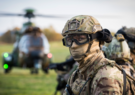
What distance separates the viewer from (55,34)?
5169cm

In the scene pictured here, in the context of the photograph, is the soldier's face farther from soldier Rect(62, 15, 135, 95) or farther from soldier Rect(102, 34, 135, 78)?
soldier Rect(102, 34, 135, 78)

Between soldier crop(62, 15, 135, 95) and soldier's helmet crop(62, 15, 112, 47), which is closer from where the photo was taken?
soldier crop(62, 15, 135, 95)

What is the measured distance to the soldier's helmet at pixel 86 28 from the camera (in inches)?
98.7

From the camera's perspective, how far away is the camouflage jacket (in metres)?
2.26

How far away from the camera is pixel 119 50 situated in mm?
3818

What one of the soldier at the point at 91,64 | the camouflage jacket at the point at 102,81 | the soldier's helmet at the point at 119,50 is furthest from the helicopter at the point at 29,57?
the camouflage jacket at the point at 102,81

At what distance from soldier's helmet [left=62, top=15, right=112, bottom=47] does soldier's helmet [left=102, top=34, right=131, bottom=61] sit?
48.5 inches

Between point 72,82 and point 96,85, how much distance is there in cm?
50

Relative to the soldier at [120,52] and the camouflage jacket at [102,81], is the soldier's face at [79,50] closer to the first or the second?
the camouflage jacket at [102,81]

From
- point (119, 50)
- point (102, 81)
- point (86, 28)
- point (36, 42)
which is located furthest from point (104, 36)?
point (36, 42)

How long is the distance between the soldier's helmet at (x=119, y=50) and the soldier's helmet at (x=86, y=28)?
4.04 feet

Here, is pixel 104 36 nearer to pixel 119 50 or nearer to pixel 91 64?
pixel 91 64

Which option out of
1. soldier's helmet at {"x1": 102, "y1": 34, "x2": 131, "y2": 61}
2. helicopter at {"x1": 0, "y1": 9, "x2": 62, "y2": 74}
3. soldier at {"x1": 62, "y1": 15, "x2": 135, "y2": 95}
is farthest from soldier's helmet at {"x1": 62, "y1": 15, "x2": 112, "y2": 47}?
helicopter at {"x1": 0, "y1": 9, "x2": 62, "y2": 74}

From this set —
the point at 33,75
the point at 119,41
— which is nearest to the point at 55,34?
the point at 33,75
